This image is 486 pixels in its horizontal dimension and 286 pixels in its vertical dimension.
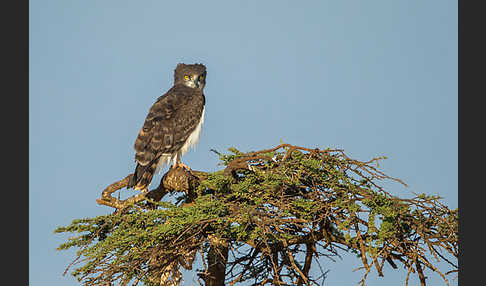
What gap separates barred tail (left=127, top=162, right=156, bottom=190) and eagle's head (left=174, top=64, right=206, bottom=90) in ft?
9.50

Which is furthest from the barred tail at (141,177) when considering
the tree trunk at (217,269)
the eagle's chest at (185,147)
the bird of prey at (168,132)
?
the tree trunk at (217,269)

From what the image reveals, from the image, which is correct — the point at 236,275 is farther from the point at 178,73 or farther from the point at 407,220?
the point at 178,73

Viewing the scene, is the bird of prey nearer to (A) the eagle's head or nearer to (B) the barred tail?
(B) the barred tail

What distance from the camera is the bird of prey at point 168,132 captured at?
10172 millimetres

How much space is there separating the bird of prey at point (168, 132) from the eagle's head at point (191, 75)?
19 centimetres

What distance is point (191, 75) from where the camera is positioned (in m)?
12.6

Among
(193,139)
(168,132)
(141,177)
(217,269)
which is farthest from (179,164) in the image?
(217,269)

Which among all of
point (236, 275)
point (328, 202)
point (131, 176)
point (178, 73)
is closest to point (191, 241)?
point (236, 275)

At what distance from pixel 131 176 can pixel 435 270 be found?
4978 millimetres

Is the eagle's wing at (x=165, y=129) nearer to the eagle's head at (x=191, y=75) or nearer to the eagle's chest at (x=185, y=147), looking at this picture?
the eagle's chest at (x=185, y=147)

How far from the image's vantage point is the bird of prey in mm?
10172

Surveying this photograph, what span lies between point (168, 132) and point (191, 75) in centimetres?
213

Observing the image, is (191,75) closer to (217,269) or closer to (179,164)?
(179,164)

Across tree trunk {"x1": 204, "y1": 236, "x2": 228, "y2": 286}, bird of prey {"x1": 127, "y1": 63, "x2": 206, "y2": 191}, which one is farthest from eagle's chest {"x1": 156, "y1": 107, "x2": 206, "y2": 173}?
tree trunk {"x1": 204, "y1": 236, "x2": 228, "y2": 286}
